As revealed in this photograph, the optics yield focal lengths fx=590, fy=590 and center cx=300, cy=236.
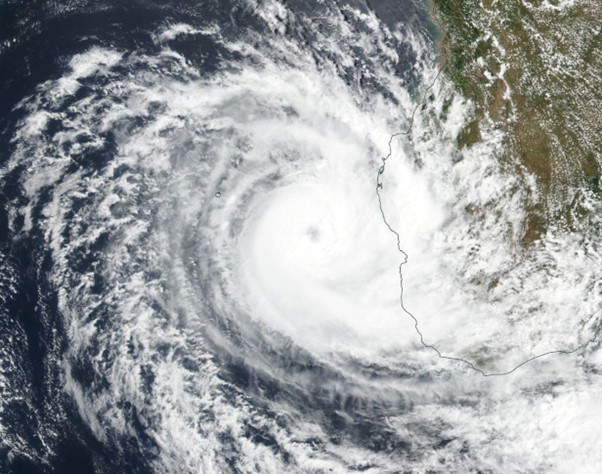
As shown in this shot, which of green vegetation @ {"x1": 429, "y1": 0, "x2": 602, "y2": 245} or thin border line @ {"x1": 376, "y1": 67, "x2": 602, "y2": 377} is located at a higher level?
green vegetation @ {"x1": 429, "y1": 0, "x2": 602, "y2": 245}

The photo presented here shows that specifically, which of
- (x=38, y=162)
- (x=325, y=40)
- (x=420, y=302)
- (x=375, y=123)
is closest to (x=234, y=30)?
(x=325, y=40)

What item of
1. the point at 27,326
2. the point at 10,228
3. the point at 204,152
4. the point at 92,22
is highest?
the point at 92,22

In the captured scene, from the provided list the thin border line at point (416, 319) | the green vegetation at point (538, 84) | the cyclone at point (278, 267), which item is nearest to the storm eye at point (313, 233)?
the cyclone at point (278, 267)

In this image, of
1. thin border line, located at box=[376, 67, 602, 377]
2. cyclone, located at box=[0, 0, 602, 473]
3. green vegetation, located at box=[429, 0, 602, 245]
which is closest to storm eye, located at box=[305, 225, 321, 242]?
cyclone, located at box=[0, 0, 602, 473]

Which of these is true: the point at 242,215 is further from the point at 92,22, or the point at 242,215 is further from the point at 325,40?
the point at 92,22

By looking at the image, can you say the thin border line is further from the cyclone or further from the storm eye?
the storm eye

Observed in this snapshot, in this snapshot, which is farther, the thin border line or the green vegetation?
the green vegetation

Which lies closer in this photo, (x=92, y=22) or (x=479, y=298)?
(x=479, y=298)

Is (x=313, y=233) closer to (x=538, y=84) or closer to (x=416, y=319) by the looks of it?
(x=416, y=319)
